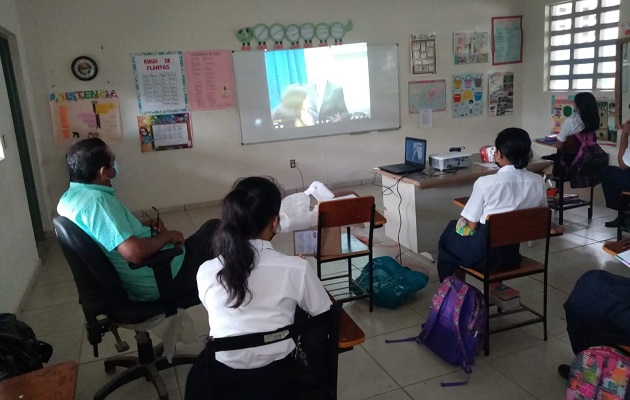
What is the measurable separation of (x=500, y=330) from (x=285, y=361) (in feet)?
4.97

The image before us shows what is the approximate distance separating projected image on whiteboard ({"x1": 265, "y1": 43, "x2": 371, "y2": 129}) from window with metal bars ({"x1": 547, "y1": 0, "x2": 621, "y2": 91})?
2.45m

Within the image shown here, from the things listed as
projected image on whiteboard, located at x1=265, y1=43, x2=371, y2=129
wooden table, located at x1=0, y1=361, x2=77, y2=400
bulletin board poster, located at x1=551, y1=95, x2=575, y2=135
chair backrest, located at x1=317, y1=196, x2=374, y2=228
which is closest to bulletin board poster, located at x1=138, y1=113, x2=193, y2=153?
projected image on whiteboard, located at x1=265, y1=43, x2=371, y2=129

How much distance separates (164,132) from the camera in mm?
5492

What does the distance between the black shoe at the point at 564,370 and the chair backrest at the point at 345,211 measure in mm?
1166

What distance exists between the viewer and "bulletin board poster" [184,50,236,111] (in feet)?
17.9

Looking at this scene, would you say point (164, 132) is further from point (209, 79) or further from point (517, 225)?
point (517, 225)

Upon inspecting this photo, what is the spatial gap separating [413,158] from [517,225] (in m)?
1.51

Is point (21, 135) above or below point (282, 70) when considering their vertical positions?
below

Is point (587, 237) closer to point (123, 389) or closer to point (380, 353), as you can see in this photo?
point (380, 353)

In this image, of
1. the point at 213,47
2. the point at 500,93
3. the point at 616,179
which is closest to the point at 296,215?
the point at 616,179

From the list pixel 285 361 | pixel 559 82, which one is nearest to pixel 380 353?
pixel 285 361

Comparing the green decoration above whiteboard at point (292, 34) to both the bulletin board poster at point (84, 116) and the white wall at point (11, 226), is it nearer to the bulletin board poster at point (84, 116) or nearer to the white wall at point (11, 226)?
the bulletin board poster at point (84, 116)

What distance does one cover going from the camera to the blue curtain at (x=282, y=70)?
5741 mm

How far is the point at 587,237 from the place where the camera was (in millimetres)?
4070
